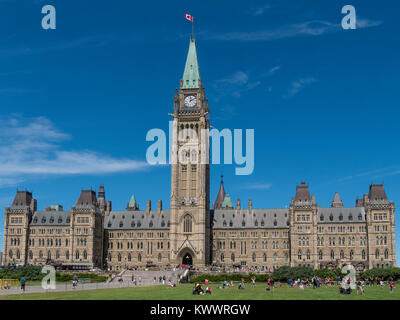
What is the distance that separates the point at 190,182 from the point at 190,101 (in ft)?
69.9

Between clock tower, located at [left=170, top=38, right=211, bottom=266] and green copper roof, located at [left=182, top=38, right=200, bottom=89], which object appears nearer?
clock tower, located at [left=170, top=38, right=211, bottom=266]

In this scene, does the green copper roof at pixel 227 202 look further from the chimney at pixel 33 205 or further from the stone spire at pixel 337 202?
the chimney at pixel 33 205

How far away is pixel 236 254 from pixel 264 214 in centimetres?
1290

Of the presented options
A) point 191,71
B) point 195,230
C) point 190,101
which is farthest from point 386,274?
point 191,71

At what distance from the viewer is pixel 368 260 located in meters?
140

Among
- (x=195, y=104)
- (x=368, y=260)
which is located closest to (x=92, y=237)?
(x=195, y=104)

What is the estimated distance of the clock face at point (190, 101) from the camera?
153m

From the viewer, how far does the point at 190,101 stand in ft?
502

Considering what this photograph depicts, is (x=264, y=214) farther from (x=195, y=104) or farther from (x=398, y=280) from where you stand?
(x=398, y=280)

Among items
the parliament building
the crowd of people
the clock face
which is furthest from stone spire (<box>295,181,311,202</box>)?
the crowd of people

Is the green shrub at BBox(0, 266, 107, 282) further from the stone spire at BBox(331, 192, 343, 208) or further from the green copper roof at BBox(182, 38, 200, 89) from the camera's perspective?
the stone spire at BBox(331, 192, 343, 208)

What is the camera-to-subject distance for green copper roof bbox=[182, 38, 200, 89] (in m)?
154

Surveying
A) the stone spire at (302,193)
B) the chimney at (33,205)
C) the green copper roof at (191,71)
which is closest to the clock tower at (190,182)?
the green copper roof at (191,71)

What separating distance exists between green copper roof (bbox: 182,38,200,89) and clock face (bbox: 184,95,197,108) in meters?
2.84
